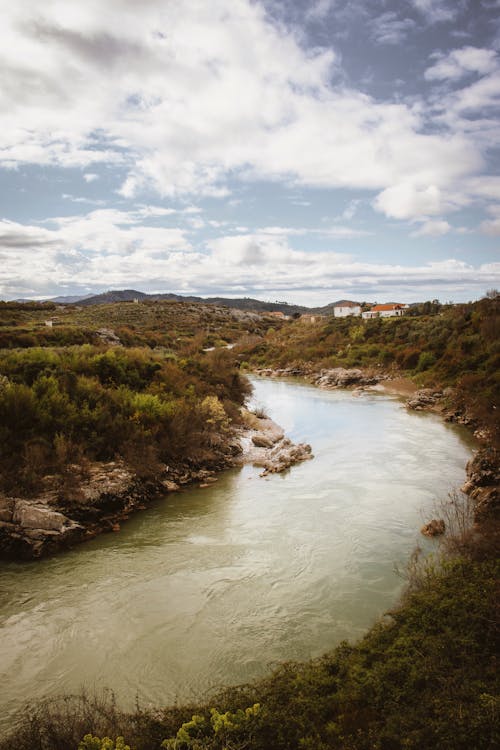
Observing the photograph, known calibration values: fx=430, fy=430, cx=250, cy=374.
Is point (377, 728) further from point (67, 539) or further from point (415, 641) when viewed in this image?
point (67, 539)

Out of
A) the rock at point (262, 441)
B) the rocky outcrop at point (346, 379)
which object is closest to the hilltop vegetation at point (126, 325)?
the rock at point (262, 441)

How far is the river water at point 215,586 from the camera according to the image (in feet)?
24.0

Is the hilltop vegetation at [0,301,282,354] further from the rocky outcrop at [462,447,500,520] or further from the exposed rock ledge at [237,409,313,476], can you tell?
the rocky outcrop at [462,447,500,520]

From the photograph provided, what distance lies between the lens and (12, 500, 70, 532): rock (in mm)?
11242

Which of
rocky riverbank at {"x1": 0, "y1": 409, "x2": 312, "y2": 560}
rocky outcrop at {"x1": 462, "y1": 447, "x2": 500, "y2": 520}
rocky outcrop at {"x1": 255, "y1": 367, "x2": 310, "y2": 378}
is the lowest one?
rocky riverbank at {"x1": 0, "y1": 409, "x2": 312, "y2": 560}

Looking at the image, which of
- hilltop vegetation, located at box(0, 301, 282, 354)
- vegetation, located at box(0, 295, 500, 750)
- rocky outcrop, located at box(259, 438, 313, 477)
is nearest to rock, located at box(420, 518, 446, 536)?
vegetation, located at box(0, 295, 500, 750)

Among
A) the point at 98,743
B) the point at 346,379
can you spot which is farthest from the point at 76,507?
the point at 346,379

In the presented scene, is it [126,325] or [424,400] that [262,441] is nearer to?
[424,400]

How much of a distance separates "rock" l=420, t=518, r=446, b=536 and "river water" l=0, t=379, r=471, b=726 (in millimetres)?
465

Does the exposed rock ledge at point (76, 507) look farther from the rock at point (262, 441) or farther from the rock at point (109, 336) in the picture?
the rock at point (109, 336)

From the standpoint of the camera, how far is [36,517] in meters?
11.4

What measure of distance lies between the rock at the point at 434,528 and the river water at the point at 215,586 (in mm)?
465

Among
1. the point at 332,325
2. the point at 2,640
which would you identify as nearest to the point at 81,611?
the point at 2,640

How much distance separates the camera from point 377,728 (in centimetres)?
495
